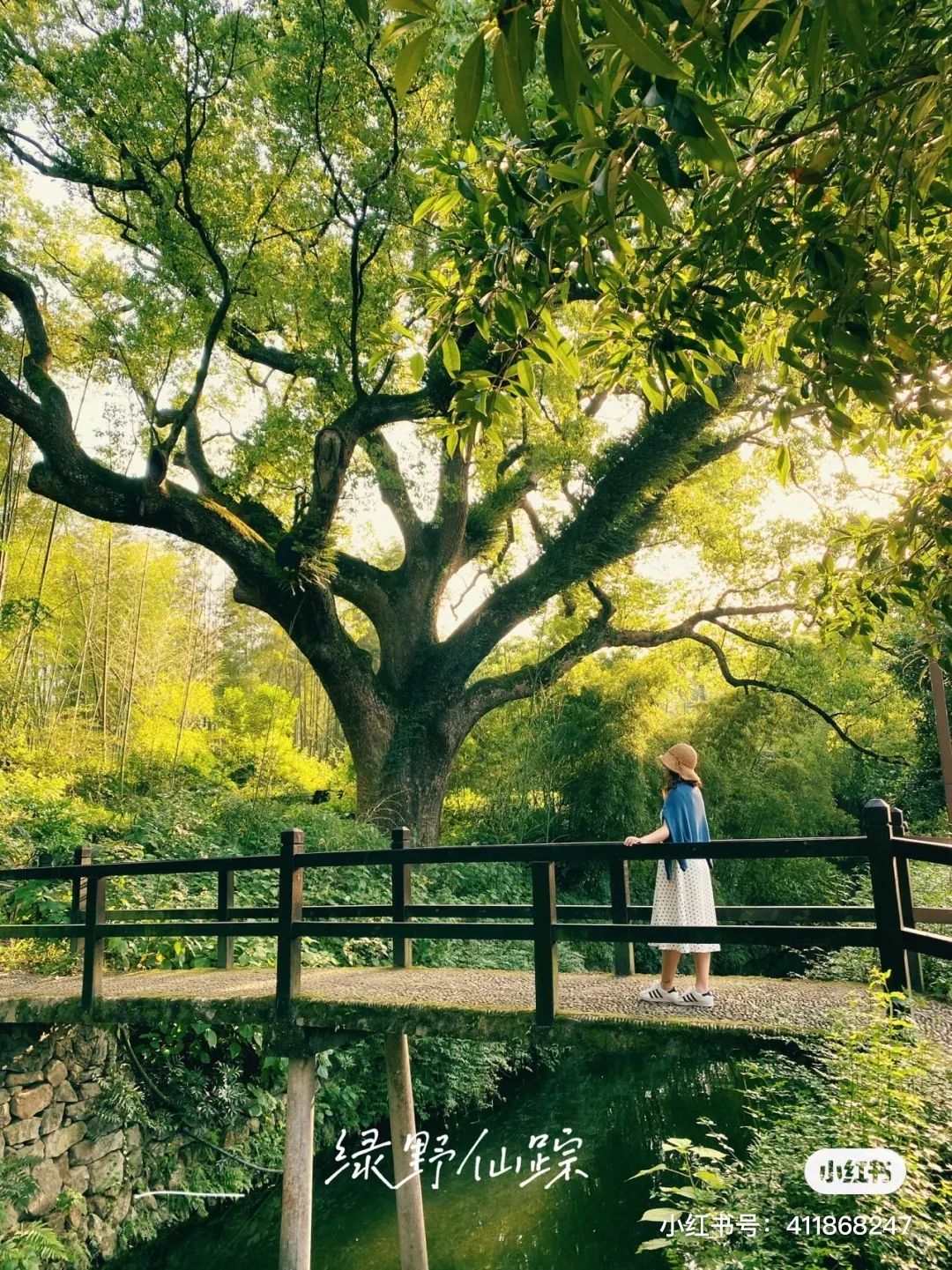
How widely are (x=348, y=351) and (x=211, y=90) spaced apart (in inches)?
114

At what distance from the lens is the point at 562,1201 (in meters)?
7.19

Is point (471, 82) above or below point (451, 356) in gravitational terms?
below

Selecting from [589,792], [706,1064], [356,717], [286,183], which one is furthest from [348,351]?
[706,1064]

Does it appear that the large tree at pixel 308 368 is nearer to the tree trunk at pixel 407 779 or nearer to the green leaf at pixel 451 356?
the tree trunk at pixel 407 779

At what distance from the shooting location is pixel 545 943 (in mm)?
4363

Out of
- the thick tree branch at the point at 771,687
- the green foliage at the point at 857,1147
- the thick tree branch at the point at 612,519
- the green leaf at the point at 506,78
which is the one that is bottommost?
the green foliage at the point at 857,1147

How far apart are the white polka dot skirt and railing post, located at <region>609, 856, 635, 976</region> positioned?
0.57m

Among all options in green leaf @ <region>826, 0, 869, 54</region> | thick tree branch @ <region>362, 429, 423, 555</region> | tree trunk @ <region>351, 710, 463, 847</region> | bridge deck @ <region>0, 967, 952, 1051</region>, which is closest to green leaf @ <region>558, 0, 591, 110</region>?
green leaf @ <region>826, 0, 869, 54</region>

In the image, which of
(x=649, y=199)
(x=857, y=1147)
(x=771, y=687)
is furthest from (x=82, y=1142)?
(x=771, y=687)

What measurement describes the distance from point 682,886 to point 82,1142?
500cm

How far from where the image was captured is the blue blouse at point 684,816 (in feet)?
15.3

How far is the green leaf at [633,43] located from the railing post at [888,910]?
12.0 ft

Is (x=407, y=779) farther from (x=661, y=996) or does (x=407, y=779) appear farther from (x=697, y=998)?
(x=697, y=998)

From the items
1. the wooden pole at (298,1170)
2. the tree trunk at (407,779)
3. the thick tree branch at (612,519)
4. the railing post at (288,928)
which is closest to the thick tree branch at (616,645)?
the thick tree branch at (612,519)
